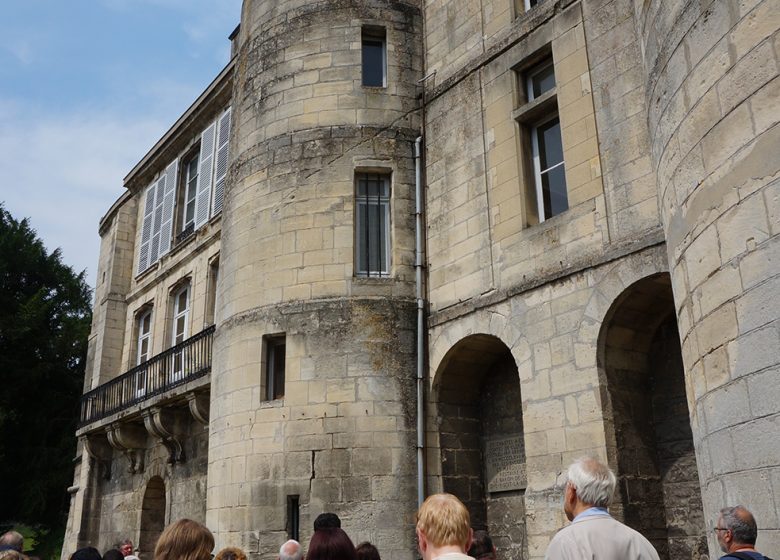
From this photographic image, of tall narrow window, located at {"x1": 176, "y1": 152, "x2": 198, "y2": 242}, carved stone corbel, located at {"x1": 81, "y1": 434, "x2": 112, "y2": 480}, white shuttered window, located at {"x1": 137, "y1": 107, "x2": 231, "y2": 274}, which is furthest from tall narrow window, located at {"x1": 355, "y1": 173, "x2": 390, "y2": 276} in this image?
carved stone corbel, located at {"x1": 81, "y1": 434, "x2": 112, "y2": 480}

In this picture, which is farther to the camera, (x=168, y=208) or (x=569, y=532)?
(x=168, y=208)

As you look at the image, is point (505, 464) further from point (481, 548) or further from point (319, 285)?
point (481, 548)

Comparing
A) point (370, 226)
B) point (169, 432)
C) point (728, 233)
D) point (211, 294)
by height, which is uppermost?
point (211, 294)

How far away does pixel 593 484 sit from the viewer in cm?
281

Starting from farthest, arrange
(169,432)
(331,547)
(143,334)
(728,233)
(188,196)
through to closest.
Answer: (143,334) → (188,196) → (169,432) → (728,233) → (331,547)

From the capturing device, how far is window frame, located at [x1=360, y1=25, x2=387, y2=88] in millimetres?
10836

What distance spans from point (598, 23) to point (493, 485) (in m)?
5.34

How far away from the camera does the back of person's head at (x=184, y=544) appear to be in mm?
3002

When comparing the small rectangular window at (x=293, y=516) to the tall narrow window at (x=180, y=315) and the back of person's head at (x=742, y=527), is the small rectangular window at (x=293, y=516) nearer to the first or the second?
the back of person's head at (x=742, y=527)

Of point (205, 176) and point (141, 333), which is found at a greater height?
point (205, 176)

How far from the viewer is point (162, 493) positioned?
1485 cm

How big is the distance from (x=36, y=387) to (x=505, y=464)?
662 inches

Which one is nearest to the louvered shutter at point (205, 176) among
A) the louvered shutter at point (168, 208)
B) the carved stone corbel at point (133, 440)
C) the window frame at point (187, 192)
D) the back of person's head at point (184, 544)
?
the window frame at point (187, 192)

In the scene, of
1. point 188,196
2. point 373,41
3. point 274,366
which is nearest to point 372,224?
point 274,366
